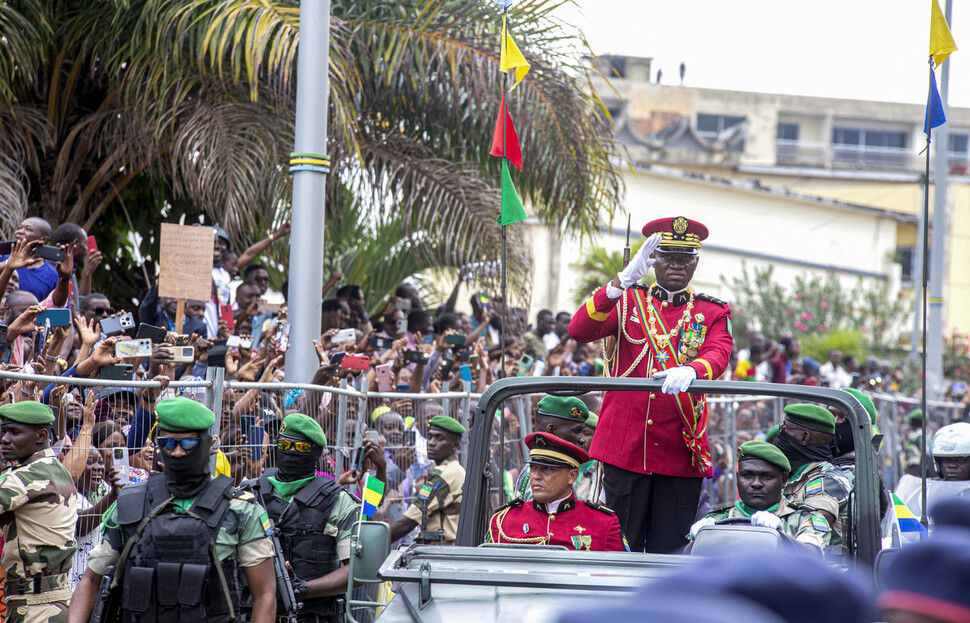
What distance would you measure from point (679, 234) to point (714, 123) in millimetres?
42277

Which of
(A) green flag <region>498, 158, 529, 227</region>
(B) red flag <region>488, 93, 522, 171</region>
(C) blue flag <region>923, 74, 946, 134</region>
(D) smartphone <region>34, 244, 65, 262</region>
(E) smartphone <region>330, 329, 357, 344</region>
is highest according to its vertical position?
(C) blue flag <region>923, 74, 946, 134</region>

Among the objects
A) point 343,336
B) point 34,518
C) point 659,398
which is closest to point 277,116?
point 343,336

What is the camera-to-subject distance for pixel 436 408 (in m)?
8.82

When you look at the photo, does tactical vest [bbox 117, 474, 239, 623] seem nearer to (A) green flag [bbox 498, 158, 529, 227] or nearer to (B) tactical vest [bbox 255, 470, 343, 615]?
(B) tactical vest [bbox 255, 470, 343, 615]

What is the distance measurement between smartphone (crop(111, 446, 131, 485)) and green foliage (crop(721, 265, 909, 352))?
82.7 ft

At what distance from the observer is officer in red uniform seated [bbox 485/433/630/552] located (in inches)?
206

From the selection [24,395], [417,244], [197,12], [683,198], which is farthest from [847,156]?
[24,395]

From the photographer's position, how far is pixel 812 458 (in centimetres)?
661

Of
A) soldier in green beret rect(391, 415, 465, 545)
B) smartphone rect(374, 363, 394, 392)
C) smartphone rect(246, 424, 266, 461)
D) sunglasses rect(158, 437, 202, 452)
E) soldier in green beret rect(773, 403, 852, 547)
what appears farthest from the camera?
smartphone rect(374, 363, 394, 392)

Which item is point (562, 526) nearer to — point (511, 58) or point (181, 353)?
point (181, 353)

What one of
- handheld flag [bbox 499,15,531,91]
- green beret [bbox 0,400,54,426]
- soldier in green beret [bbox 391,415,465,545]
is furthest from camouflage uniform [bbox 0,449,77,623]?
handheld flag [bbox 499,15,531,91]

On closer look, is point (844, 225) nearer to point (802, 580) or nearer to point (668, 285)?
point (668, 285)

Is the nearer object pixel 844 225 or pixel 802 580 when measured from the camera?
pixel 802 580

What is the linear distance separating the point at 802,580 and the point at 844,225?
38111 millimetres
